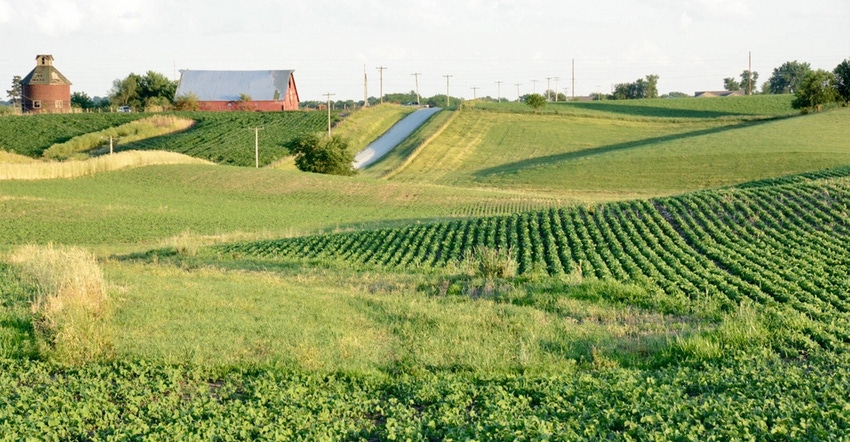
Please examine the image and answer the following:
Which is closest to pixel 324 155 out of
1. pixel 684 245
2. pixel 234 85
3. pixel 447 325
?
pixel 684 245

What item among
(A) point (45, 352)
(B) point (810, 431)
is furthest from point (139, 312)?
(B) point (810, 431)

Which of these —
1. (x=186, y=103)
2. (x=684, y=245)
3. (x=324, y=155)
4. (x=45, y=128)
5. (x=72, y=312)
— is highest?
(x=186, y=103)

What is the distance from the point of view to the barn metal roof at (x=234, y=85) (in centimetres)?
11846

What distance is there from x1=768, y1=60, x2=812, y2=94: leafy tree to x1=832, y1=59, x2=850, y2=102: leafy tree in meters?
91.7

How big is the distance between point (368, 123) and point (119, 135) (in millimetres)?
30125

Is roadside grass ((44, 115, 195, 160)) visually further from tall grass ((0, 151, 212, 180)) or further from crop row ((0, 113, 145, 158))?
tall grass ((0, 151, 212, 180))

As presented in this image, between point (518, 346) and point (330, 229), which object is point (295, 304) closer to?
point (518, 346)

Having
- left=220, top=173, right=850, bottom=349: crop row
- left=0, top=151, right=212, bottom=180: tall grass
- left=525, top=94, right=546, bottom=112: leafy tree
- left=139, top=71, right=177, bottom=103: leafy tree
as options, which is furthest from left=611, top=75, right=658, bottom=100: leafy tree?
left=220, top=173, right=850, bottom=349: crop row

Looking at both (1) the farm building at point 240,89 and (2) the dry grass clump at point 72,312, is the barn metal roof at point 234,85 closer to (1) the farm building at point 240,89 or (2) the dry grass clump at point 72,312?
(1) the farm building at point 240,89

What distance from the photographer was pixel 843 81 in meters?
98.9

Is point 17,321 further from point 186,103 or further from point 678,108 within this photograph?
point 678,108

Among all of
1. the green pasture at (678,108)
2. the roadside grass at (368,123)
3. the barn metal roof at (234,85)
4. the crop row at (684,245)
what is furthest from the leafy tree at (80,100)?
the crop row at (684,245)

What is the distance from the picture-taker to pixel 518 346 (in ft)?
45.2

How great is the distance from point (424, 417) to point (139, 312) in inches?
286
